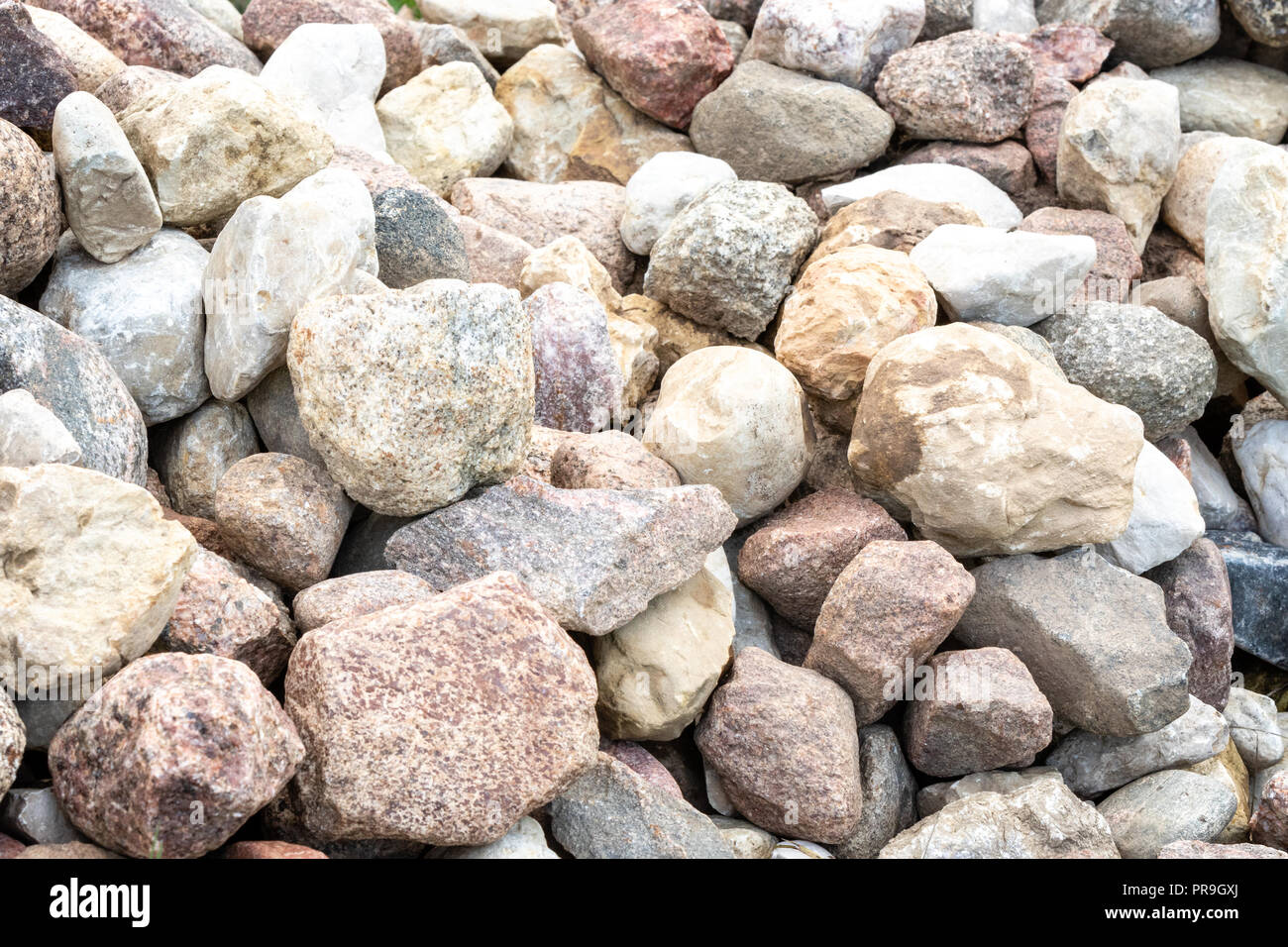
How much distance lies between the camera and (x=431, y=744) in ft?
8.13

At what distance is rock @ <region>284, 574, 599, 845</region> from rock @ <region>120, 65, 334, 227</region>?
1.68 meters

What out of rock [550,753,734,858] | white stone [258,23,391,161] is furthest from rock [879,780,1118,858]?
white stone [258,23,391,161]

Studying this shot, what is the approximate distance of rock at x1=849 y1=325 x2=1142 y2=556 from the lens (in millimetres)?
3355

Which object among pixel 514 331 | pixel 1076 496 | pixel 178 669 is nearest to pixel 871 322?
pixel 1076 496

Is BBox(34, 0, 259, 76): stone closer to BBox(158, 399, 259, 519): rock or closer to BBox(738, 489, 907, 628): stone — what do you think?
BBox(158, 399, 259, 519): rock

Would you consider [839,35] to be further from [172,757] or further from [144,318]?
[172,757]

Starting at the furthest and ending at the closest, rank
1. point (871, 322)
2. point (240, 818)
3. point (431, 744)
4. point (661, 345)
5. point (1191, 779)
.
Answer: point (661, 345), point (871, 322), point (1191, 779), point (431, 744), point (240, 818)

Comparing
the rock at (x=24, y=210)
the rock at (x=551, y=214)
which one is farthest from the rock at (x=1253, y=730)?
the rock at (x=24, y=210)

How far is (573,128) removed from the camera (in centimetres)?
561

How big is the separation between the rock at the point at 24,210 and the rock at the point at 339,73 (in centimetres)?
155

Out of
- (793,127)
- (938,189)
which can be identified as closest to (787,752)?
(938,189)

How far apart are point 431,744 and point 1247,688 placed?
320 cm

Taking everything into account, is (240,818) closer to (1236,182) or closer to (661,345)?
(661,345)

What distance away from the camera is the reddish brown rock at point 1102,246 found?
4.50 metres
